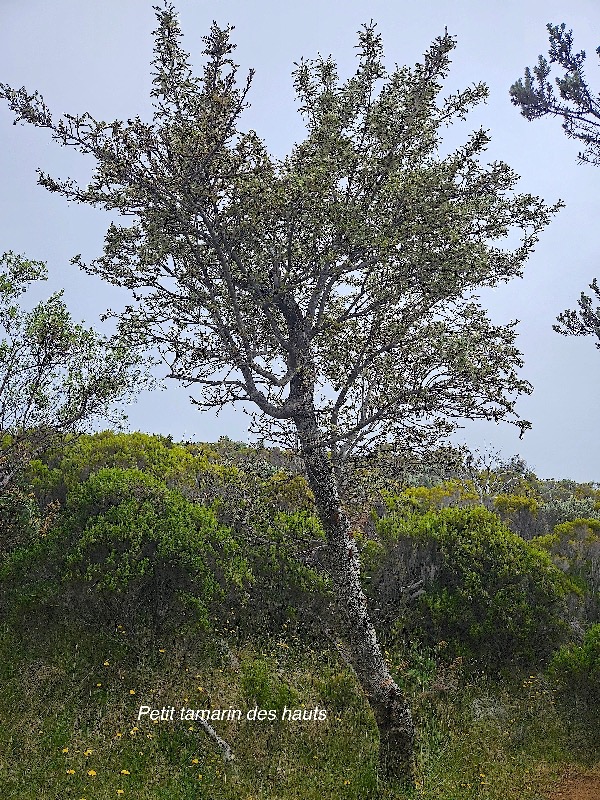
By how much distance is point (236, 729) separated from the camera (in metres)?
8.61

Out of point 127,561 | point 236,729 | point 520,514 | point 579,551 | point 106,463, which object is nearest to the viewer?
point 236,729

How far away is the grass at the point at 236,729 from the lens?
7566 millimetres

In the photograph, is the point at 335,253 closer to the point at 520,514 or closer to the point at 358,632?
the point at 358,632

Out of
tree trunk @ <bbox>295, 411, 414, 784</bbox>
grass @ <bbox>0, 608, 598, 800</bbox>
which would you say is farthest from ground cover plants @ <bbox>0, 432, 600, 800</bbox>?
tree trunk @ <bbox>295, 411, 414, 784</bbox>

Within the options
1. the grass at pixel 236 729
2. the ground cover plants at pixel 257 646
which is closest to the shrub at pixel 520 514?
the ground cover plants at pixel 257 646

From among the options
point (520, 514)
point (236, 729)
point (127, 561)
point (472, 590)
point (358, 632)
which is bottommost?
point (236, 729)

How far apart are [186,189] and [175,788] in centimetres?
743

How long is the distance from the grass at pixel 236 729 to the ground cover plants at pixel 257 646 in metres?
0.03

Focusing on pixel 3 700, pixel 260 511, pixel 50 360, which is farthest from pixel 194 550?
pixel 50 360

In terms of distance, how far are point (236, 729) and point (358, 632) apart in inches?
102

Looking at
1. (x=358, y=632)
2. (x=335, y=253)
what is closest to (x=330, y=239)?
(x=335, y=253)

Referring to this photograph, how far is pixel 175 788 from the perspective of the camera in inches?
292

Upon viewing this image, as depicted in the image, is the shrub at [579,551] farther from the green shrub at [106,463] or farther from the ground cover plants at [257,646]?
the green shrub at [106,463]

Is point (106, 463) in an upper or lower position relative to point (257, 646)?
upper
